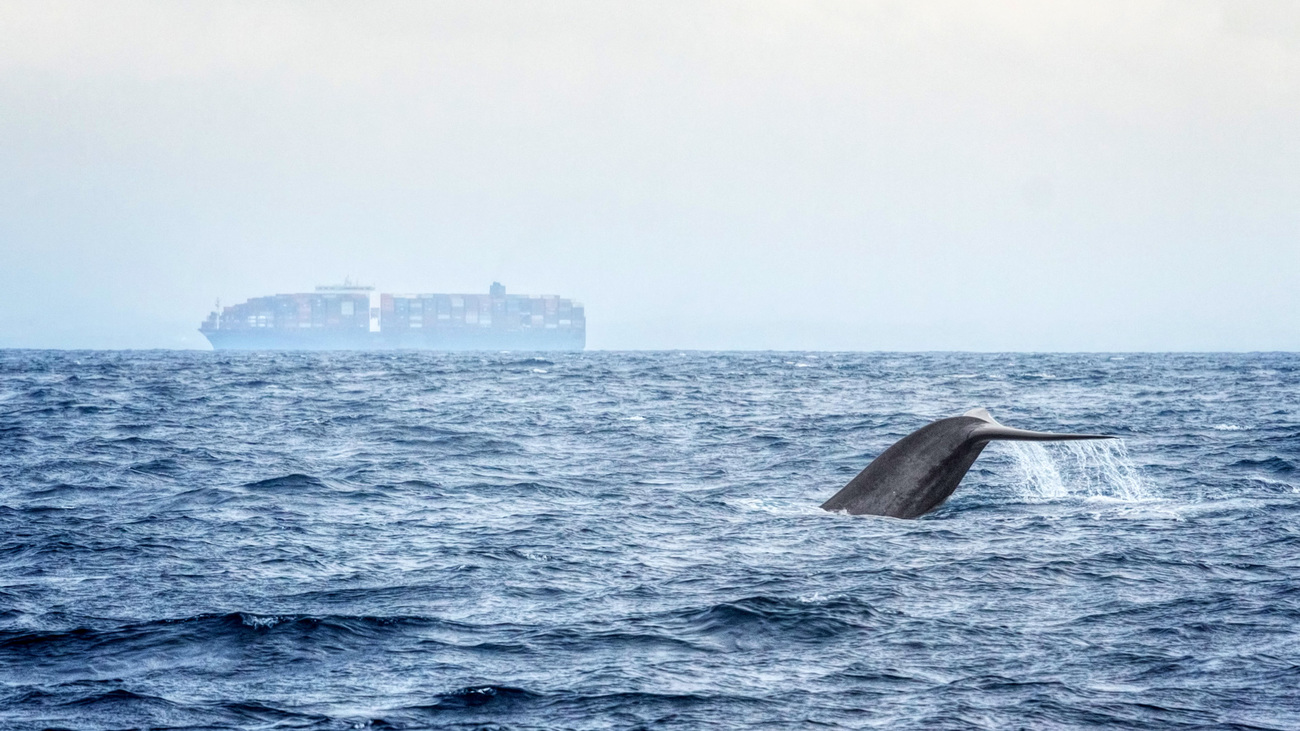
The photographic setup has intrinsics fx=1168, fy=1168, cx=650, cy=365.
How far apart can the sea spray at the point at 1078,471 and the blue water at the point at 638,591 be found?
12 centimetres

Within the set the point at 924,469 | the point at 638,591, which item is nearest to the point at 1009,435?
the point at 924,469

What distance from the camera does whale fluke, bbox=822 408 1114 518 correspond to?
1326 cm

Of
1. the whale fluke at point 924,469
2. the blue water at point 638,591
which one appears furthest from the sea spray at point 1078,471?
the whale fluke at point 924,469

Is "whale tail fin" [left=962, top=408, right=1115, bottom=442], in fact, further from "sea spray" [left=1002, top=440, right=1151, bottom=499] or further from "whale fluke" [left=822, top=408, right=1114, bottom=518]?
A: "sea spray" [left=1002, top=440, right=1151, bottom=499]

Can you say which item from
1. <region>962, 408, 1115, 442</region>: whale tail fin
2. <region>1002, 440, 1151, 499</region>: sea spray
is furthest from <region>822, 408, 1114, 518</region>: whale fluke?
<region>1002, 440, 1151, 499</region>: sea spray

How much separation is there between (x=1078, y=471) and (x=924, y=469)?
700 cm

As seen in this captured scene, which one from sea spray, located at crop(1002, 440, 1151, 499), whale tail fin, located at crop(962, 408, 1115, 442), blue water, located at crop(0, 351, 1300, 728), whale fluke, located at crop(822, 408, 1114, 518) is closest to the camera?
blue water, located at crop(0, 351, 1300, 728)

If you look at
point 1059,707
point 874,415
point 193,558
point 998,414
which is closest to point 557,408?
point 874,415

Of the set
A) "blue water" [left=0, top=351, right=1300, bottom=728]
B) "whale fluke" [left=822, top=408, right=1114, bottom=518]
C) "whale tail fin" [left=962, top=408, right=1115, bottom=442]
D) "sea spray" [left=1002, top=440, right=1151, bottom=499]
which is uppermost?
"whale tail fin" [left=962, top=408, right=1115, bottom=442]

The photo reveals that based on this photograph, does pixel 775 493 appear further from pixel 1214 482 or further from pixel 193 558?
pixel 193 558

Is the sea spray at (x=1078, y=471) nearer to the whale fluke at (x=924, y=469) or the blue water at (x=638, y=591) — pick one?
the blue water at (x=638, y=591)

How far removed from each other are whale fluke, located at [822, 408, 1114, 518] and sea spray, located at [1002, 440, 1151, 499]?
3.27 metres

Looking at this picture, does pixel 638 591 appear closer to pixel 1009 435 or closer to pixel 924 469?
pixel 1009 435

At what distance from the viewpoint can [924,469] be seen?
13.5 meters
